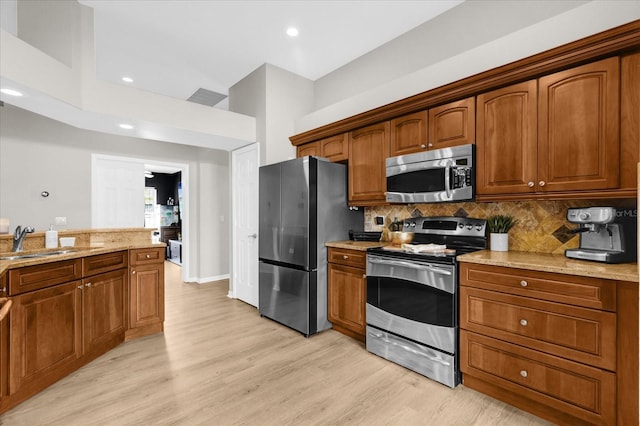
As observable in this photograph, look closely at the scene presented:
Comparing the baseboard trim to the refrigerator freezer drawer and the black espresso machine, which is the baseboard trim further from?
the black espresso machine

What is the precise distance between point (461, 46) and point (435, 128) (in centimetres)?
94

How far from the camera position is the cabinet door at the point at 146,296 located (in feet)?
9.79

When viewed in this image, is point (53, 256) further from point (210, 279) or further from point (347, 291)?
point (210, 279)

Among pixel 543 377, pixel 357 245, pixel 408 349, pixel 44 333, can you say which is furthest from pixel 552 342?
pixel 44 333

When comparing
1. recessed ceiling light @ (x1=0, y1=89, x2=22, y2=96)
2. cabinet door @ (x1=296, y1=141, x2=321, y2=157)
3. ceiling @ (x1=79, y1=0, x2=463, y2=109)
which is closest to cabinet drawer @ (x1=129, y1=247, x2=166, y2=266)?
recessed ceiling light @ (x1=0, y1=89, x2=22, y2=96)

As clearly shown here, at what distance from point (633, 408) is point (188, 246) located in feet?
18.6

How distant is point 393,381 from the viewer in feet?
7.43

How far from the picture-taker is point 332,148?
3.54 metres

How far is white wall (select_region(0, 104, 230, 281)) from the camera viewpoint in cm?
381

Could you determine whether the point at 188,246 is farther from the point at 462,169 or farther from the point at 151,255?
the point at 462,169

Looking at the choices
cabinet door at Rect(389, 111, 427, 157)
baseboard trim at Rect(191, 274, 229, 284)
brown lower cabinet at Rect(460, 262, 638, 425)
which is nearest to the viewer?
brown lower cabinet at Rect(460, 262, 638, 425)

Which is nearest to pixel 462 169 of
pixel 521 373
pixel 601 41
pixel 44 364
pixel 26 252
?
pixel 601 41

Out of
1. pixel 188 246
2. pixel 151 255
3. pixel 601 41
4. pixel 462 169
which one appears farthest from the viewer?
pixel 188 246

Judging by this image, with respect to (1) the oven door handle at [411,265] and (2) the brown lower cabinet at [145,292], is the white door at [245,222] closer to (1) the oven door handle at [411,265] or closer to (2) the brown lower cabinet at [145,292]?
(2) the brown lower cabinet at [145,292]
